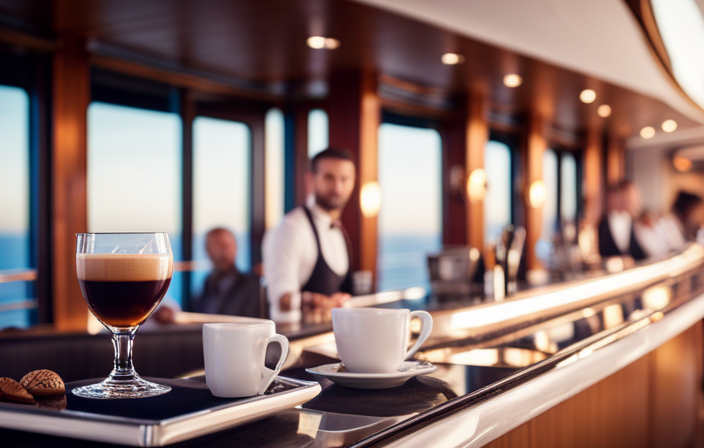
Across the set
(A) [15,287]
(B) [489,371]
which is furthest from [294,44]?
(A) [15,287]

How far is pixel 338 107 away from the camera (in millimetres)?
6469

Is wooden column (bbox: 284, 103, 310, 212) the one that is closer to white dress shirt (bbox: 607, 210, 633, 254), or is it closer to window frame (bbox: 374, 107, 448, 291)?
window frame (bbox: 374, 107, 448, 291)

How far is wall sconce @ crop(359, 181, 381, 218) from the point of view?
250 inches

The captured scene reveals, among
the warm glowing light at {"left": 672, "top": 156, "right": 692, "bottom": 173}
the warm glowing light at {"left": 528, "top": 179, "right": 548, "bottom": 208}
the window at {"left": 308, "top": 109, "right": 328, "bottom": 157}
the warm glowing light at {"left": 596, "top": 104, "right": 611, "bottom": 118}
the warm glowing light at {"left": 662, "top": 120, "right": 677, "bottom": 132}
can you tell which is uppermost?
the warm glowing light at {"left": 662, "top": 120, "right": 677, "bottom": 132}

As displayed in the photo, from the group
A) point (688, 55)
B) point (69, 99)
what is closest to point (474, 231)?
point (688, 55)

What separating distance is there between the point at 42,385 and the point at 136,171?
7.80 metres

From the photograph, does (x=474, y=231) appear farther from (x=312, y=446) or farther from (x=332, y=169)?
(x=312, y=446)

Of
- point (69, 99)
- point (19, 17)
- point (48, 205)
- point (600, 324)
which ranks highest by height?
point (19, 17)

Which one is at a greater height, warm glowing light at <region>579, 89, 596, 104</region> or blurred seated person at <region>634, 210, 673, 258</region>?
warm glowing light at <region>579, 89, 596, 104</region>

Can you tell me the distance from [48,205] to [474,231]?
4649mm

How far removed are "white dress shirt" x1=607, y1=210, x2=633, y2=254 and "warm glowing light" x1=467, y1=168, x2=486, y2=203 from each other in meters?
1.44

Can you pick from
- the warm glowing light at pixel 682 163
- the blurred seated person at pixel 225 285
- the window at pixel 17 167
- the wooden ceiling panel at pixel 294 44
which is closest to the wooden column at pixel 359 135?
the wooden ceiling panel at pixel 294 44

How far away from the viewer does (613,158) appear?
1186 centimetres

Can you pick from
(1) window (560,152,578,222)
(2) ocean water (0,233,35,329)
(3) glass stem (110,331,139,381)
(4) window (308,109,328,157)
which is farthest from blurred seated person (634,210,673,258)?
(3) glass stem (110,331,139,381)
